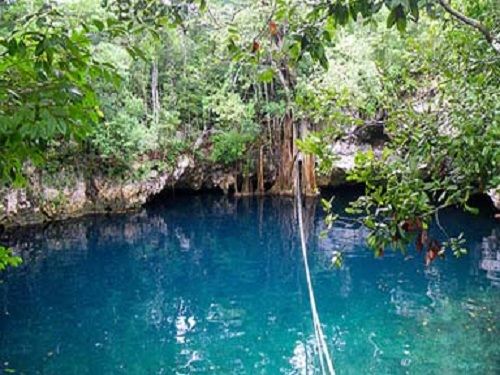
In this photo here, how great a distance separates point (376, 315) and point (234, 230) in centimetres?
547

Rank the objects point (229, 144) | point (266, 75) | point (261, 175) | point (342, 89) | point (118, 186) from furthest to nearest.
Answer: point (261, 175) → point (229, 144) → point (118, 186) → point (342, 89) → point (266, 75)

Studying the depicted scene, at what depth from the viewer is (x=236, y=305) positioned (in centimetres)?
684

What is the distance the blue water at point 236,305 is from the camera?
518 cm

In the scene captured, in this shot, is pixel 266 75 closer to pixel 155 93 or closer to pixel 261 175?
pixel 155 93

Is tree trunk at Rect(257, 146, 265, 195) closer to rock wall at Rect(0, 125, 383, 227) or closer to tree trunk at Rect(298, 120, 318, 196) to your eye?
rock wall at Rect(0, 125, 383, 227)

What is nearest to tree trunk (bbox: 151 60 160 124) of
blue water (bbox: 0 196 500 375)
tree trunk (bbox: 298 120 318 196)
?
blue water (bbox: 0 196 500 375)

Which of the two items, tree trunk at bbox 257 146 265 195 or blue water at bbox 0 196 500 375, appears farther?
tree trunk at bbox 257 146 265 195

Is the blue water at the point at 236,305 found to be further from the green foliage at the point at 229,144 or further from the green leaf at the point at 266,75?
the green leaf at the point at 266,75

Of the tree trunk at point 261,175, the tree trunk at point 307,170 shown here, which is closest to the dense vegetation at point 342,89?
the tree trunk at point 307,170

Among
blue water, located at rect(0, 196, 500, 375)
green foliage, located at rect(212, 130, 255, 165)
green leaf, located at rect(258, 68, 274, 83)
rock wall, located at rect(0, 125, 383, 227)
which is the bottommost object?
blue water, located at rect(0, 196, 500, 375)

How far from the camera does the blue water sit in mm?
5176

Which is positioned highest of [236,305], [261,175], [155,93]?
[155,93]

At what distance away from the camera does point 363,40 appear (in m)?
12.4

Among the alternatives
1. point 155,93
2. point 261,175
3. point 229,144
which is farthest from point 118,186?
point 261,175
